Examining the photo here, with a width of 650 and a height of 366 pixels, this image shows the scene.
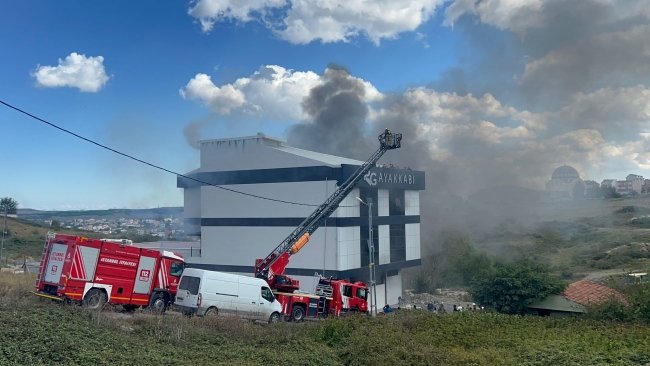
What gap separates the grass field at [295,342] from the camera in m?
8.73

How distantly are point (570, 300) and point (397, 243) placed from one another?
1422 centimetres

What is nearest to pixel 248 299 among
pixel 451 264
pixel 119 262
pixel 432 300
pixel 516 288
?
pixel 119 262

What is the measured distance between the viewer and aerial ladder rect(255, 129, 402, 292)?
21.9m

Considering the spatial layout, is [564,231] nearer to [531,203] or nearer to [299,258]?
[531,203]

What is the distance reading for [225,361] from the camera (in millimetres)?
9227

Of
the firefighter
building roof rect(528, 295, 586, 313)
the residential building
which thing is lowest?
building roof rect(528, 295, 586, 313)

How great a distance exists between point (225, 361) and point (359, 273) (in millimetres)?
22491

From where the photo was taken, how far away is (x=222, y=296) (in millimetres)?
17406

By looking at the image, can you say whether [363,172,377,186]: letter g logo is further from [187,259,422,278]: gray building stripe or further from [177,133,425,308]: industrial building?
[187,259,422,278]: gray building stripe

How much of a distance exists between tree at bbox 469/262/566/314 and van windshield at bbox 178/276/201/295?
16.2 meters

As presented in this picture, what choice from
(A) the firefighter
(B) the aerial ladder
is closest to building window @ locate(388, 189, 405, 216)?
(B) the aerial ladder

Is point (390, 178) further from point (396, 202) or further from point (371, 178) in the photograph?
point (371, 178)

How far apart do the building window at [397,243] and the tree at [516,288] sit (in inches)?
342

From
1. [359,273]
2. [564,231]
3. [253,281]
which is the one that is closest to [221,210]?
[359,273]
